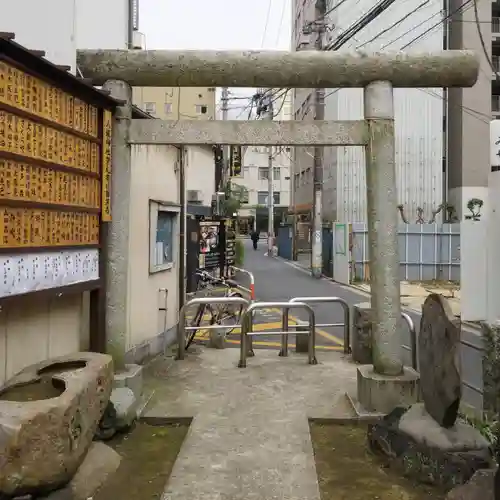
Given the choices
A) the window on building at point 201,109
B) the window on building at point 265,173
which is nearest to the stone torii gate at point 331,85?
the window on building at point 201,109

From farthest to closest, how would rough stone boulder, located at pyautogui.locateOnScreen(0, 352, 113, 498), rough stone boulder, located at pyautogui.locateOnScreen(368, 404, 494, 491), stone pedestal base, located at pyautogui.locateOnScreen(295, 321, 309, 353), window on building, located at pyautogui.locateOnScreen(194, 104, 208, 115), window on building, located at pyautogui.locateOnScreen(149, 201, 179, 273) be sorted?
window on building, located at pyautogui.locateOnScreen(194, 104, 208, 115)
stone pedestal base, located at pyautogui.locateOnScreen(295, 321, 309, 353)
window on building, located at pyautogui.locateOnScreen(149, 201, 179, 273)
rough stone boulder, located at pyautogui.locateOnScreen(368, 404, 494, 491)
rough stone boulder, located at pyautogui.locateOnScreen(0, 352, 113, 498)

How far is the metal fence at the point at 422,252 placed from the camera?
21859 mm

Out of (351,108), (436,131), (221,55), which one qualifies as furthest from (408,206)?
(221,55)

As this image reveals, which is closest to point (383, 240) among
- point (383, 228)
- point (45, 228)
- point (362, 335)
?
point (383, 228)

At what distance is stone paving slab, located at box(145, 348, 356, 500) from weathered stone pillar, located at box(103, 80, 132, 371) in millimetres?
951

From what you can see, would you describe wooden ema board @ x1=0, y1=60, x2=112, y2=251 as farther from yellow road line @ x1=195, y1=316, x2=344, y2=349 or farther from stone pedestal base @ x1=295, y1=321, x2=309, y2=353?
yellow road line @ x1=195, y1=316, x2=344, y2=349

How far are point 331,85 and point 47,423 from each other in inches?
185

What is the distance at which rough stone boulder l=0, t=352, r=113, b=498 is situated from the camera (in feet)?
10.8

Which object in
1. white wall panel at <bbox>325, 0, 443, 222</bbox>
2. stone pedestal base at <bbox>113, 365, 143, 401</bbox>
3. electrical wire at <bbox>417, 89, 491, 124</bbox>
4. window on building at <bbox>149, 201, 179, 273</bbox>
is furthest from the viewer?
white wall panel at <bbox>325, 0, 443, 222</bbox>

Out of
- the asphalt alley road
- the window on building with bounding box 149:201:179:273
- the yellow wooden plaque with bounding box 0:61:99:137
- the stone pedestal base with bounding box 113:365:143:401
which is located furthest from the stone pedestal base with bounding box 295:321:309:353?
the yellow wooden plaque with bounding box 0:61:99:137

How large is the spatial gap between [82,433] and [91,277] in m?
1.90

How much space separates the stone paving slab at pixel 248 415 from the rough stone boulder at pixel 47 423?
84 centimetres

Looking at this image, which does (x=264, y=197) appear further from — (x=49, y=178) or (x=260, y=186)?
(x=49, y=178)

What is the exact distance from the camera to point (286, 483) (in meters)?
4.14
